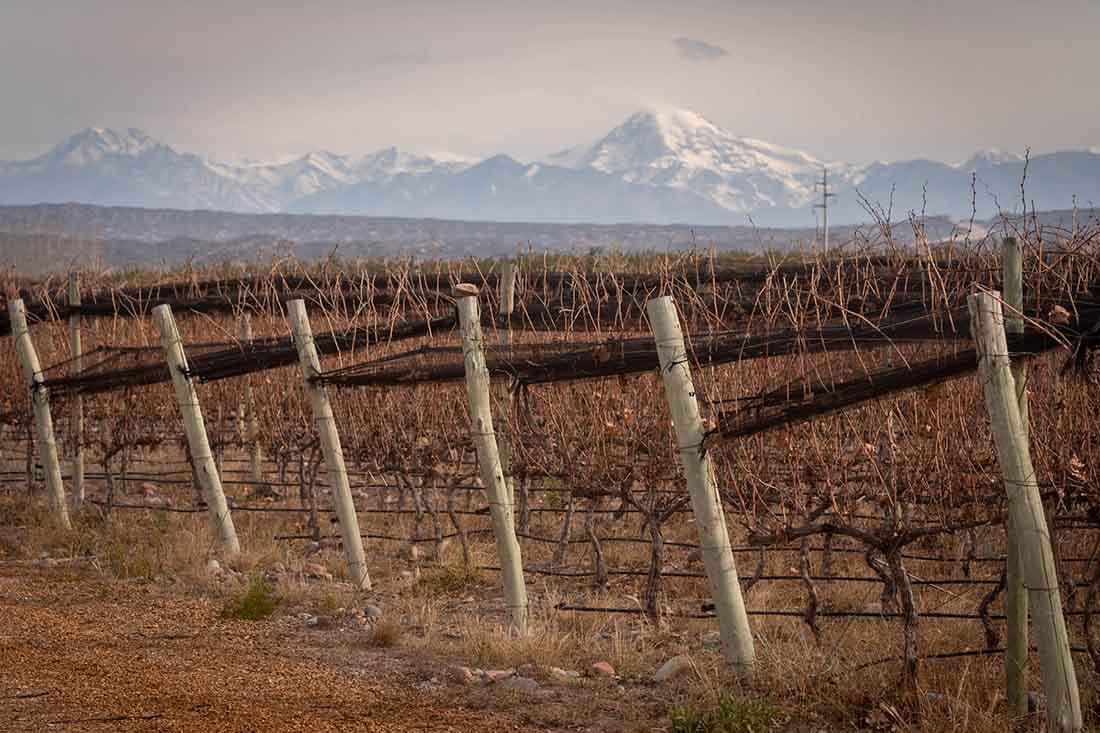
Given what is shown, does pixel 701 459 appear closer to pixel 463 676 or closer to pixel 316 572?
pixel 463 676

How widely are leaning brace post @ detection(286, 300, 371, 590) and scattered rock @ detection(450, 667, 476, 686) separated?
2.53 m

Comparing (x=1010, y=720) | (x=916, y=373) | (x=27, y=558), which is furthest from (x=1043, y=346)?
(x=27, y=558)

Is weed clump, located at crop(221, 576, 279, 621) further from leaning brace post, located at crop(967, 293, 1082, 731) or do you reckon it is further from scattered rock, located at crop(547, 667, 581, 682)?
leaning brace post, located at crop(967, 293, 1082, 731)

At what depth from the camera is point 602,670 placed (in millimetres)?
5980

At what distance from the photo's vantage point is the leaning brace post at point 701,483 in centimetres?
551

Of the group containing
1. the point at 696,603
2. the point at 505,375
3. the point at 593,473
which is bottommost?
the point at 696,603

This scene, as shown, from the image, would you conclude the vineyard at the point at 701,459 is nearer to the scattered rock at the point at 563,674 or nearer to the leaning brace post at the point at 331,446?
the leaning brace post at the point at 331,446

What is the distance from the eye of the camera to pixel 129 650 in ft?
21.4

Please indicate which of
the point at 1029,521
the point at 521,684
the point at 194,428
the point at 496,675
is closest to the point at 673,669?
the point at 521,684

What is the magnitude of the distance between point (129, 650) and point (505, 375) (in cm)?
268

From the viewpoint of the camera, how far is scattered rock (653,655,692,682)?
580 centimetres

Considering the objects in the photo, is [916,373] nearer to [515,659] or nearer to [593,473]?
[515,659]

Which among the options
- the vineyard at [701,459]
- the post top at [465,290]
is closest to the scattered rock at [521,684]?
the vineyard at [701,459]

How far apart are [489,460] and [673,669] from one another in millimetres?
1824
